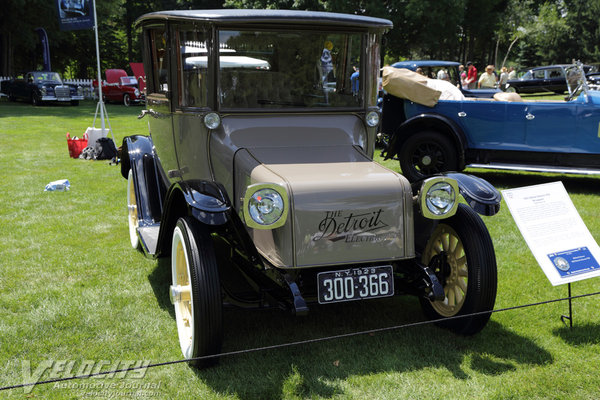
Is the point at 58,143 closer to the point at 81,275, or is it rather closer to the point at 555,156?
the point at 81,275

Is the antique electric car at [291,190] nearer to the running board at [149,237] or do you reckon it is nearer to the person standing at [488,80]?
the running board at [149,237]

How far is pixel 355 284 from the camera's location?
10.3ft

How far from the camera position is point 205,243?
10.3 ft

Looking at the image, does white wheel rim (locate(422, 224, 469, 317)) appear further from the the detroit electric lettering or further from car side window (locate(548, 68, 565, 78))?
car side window (locate(548, 68, 565, 78))

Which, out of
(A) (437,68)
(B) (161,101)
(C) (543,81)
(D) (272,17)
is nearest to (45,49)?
(A) (437,68)

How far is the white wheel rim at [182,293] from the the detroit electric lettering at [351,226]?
875mm

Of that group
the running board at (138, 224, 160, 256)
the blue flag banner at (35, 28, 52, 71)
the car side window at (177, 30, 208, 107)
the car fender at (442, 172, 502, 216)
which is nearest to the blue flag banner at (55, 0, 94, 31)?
the running board at (138, 224, 160, 256)

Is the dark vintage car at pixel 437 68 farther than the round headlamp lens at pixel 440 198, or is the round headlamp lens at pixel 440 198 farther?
the dark vintage car at pixel 437 68

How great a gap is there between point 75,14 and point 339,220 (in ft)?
32.1

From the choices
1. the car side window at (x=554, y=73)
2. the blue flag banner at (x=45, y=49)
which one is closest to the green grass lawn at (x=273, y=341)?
the car side window at (x=554, y=73)

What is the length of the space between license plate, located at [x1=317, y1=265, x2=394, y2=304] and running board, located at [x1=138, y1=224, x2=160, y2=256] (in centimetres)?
147

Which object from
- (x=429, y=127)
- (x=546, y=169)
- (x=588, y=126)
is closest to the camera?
(x=588, y=126)

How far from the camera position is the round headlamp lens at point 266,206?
297 cm

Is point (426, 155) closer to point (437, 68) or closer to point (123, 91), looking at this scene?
point (437, 68)
